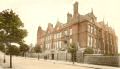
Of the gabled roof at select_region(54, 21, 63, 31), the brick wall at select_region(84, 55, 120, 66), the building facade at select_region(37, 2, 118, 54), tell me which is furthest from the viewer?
the gabled roof at select_region(54, 21, 63, 31)

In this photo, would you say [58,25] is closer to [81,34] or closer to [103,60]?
[81,34]

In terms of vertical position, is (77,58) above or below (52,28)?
below

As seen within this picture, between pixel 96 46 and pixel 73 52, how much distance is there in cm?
1125

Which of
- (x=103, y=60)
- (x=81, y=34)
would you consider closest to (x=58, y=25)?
(x=81, y=34)

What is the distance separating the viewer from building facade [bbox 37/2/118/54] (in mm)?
45963

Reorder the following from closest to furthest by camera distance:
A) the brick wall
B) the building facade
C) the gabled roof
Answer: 1. the brick wall
2. the building facade
3. the gabled roof

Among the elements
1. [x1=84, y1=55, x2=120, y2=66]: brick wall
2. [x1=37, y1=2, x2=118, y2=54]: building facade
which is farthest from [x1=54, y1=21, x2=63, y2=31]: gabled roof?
[x1=84, y1=55, x2=120, y2=66]: brick wall

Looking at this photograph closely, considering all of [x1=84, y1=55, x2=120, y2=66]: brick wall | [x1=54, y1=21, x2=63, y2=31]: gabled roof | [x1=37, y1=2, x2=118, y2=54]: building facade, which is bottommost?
[x1=84, y1=55, x2=120, y2=66]: brick wall

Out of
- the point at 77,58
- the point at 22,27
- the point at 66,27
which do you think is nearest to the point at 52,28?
the point at 66,27

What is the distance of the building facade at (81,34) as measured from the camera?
151ft

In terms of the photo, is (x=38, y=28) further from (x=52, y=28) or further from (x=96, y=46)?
(x=96, y=46)

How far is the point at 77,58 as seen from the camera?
40938 millimetres

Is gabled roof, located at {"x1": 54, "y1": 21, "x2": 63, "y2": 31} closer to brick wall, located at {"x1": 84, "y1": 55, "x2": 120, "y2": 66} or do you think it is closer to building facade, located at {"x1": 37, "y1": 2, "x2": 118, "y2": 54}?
building facade, located at {"x1": 37, "y1": 2, "x2": 118, "y2": 54}

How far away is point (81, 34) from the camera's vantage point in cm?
4650
